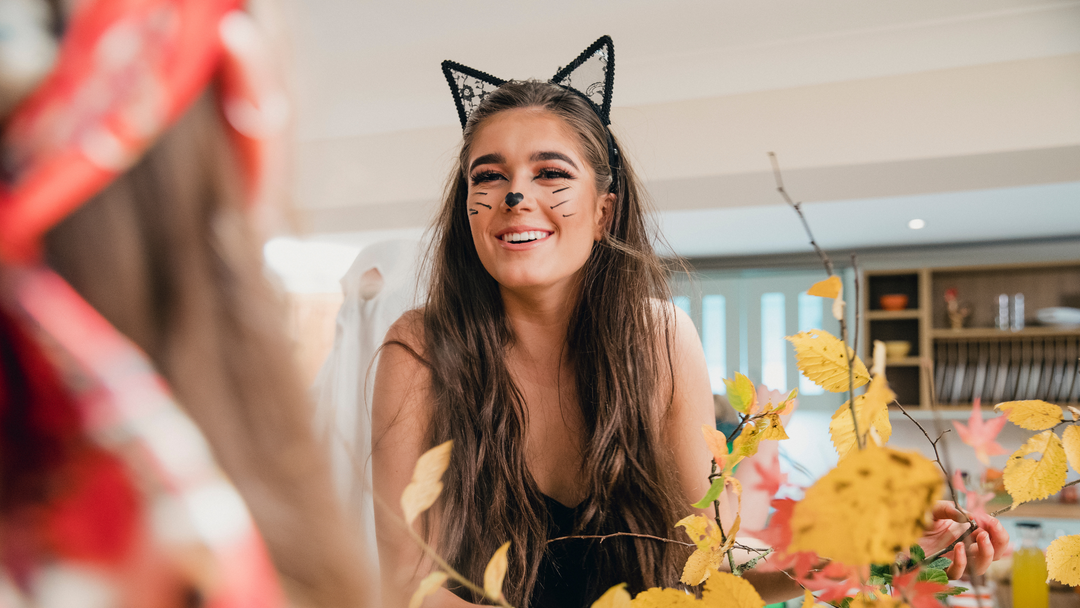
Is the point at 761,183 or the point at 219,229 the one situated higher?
the point at 761,183

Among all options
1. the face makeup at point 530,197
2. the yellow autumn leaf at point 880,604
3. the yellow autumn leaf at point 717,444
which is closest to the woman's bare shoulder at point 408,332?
the face makeup at point 530,197

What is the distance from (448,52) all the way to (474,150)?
2.23 m

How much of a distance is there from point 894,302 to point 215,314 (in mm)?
5375

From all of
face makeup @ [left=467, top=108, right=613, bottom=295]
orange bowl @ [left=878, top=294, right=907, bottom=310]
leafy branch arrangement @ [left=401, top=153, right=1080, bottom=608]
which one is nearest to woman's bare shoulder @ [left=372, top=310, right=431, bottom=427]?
face makeup @ [left=467, top=108, right=613, bottom=295]

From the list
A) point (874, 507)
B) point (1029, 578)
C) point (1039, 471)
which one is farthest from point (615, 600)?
point (1029, 578)

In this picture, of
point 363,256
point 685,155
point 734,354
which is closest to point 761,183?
point 685,155

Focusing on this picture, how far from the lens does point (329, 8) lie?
8.72ft

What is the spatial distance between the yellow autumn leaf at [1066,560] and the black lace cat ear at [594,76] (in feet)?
2.54

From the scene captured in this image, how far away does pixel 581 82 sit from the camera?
101cm

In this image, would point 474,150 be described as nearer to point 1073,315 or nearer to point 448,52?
point 448,52

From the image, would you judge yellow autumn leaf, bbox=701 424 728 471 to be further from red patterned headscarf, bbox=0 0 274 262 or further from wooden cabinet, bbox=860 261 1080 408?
wooden cabinet, bbox=860 261 1080 408

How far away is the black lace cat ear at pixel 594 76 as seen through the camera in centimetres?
100

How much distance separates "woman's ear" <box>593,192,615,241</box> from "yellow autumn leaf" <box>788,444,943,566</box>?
78 centimetres

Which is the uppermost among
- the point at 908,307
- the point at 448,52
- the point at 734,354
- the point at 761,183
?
the point at 448,52
